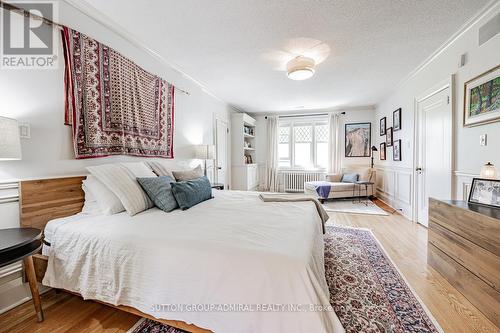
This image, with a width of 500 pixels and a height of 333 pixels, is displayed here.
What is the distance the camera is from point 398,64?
10.1 feet

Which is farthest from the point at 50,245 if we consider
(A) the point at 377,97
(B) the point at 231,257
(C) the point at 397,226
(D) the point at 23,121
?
(A) the point at 377,97

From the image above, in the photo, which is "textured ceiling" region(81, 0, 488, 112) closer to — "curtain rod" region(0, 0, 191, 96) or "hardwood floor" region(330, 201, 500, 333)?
"curtain rod" region(0, 0, 191, 96)

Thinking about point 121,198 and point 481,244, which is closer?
point 481,244

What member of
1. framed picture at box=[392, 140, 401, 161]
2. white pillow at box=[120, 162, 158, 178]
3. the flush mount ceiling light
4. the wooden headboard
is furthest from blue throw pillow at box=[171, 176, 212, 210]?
framed picture at box=[392, 140, 401, 161]

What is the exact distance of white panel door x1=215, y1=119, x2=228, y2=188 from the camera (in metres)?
4.52

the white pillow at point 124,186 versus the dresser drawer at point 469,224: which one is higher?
the white pillow at point 124,186

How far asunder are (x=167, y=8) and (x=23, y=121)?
4.97ft

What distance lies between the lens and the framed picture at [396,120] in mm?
4026

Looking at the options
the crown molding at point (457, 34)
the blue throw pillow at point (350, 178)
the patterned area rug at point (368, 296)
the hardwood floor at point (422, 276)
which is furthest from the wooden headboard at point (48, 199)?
the blue throw pillow at point (350, 178)

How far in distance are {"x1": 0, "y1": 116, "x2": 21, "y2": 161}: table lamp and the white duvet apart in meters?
0.58

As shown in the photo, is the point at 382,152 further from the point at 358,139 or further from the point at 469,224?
the point at 469,224

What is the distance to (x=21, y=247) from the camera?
1136 mm

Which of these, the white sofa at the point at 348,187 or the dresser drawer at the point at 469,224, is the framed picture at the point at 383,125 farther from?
the dresser drawer at the point at 469,224

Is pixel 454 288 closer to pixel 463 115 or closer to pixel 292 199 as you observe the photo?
pixel 292 199
